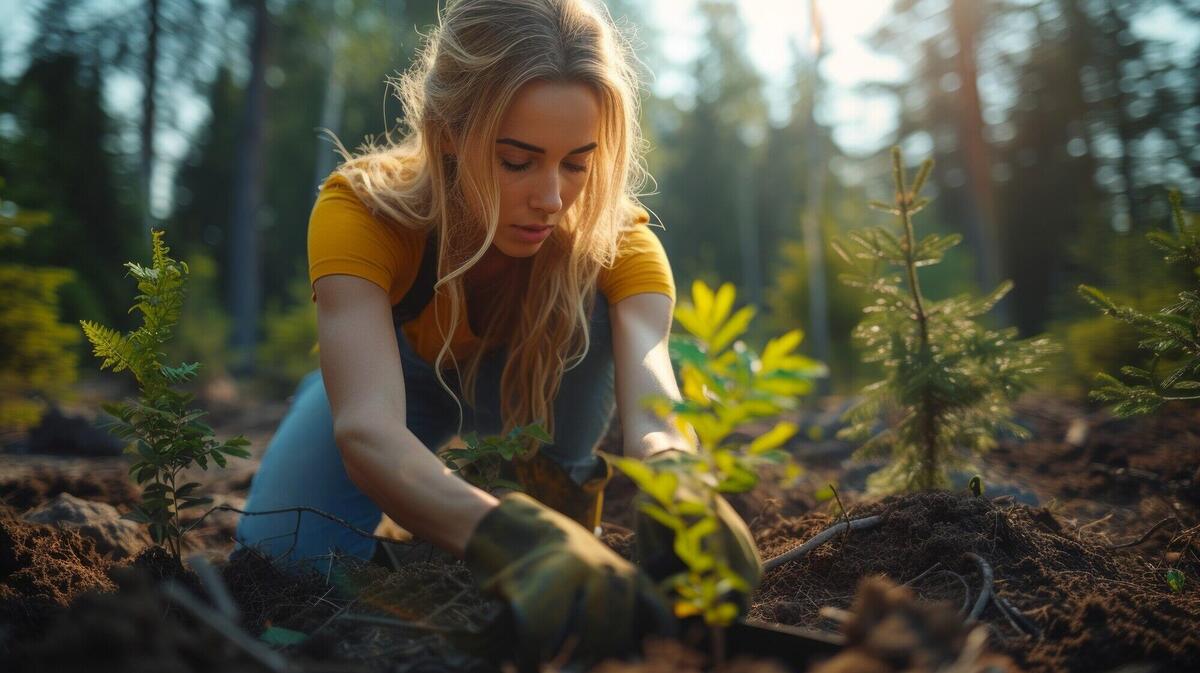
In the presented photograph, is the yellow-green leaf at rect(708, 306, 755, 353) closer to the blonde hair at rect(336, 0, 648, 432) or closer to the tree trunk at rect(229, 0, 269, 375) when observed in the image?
the blonde hair at rect(336, 0, 648, 432)

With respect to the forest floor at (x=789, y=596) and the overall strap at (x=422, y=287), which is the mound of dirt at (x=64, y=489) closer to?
the forest floor at (x=789, y=596)

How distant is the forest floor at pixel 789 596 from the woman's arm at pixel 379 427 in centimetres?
20

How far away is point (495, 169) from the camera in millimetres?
2025

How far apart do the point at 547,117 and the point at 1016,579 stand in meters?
1.65

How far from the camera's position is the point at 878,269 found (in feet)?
8.49

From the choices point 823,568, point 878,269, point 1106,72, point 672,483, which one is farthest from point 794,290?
point 672,483

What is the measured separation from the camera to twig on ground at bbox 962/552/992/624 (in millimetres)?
1469

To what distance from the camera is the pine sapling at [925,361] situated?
7.90 ft

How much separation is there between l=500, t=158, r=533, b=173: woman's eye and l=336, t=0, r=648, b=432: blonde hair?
0.03m

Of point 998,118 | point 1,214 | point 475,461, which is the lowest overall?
point 475,461

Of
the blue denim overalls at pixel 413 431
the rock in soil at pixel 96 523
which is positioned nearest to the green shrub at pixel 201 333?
the blue denim overalls at pixel 413 431

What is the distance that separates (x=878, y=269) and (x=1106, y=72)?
16.7 m

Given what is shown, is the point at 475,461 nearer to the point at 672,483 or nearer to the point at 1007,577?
the point at 672,483

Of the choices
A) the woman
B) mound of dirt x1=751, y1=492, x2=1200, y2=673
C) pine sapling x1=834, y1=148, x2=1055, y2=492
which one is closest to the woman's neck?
the woman
